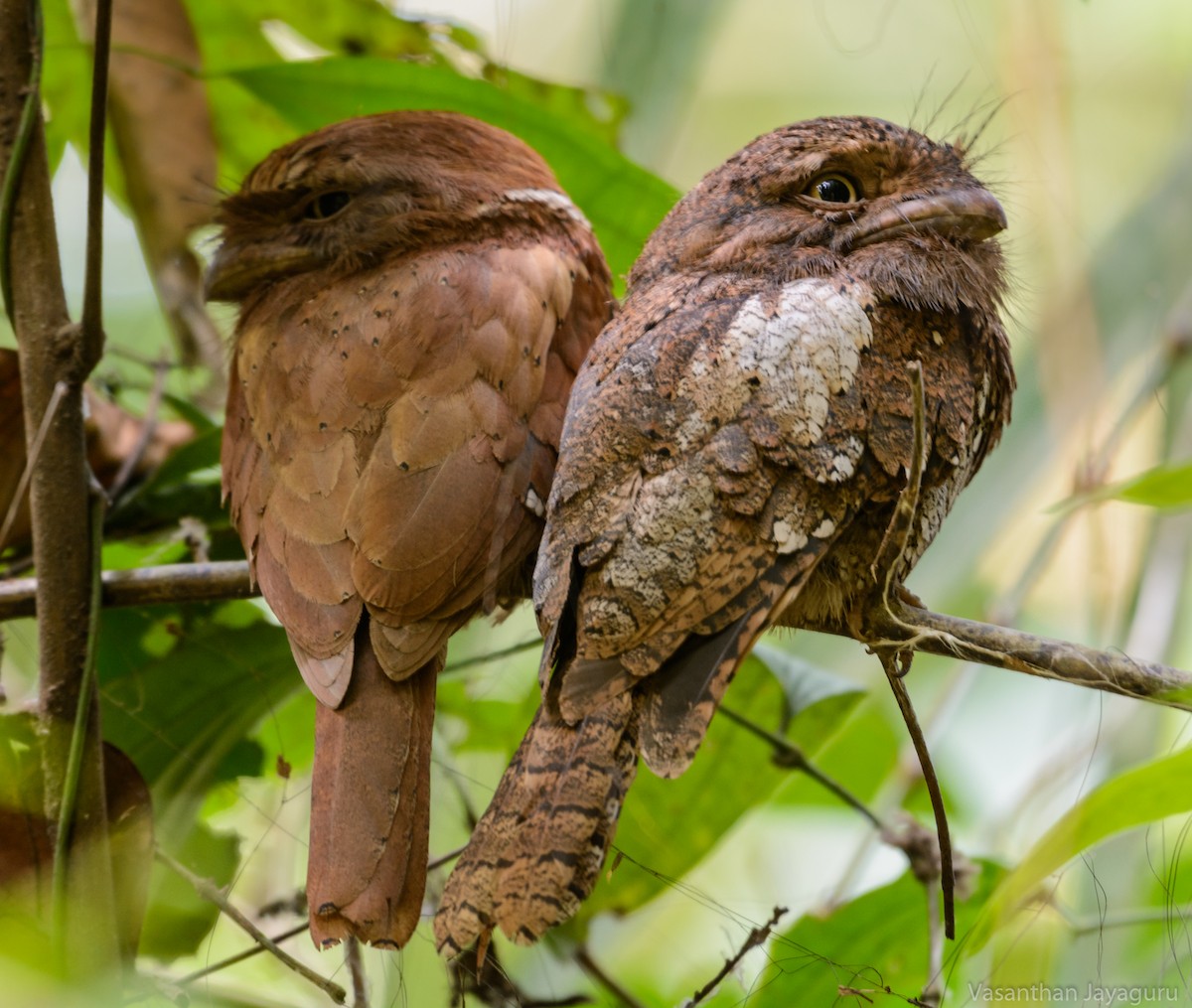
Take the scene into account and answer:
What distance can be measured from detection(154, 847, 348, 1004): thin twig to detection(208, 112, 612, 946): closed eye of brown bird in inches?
4.5

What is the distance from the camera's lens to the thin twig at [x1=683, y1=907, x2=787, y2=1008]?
4.32 ft

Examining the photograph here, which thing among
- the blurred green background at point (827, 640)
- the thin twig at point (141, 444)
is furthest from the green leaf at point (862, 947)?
the thin twig at point (141, 444)

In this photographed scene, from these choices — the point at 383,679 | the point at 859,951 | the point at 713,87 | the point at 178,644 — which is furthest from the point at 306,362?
the point at 713,87

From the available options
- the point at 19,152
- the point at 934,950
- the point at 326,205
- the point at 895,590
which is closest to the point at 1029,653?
the point at 895,590

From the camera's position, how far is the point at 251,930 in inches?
55.1

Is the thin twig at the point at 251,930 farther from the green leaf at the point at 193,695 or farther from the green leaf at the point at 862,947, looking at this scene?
the green leaf at the point at 862,947

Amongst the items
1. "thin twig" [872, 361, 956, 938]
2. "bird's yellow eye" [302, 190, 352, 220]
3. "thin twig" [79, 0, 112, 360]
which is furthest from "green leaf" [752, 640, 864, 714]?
"thin twig" [79, 0, 112, 360]

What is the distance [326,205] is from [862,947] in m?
1.31

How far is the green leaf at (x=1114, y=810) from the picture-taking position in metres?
0.87

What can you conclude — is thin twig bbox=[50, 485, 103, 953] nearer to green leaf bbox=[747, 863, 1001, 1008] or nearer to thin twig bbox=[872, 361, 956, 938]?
green leaf bbox=[747, 863, 1001, 1008]

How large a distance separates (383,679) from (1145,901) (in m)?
1.05

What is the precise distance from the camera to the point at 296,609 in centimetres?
142

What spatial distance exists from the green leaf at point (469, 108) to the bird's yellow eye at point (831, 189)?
0.53 meters

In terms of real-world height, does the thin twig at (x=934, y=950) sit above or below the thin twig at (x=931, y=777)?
below
